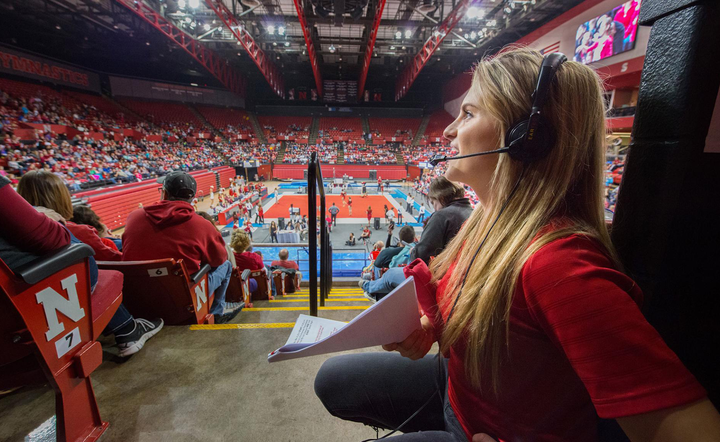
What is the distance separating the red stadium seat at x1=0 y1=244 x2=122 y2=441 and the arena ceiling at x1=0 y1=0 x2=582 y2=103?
12.3 m

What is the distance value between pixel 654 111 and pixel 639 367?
0.63m

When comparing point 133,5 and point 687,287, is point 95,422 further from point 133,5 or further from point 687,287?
point 133,5

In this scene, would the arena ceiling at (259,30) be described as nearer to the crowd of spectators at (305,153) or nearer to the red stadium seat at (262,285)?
the crowd of spectators at (305,153)

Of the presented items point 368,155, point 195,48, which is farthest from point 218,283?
point 368,155

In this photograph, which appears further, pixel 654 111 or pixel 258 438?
pixel 258 438

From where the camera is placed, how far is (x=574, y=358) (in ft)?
1.79

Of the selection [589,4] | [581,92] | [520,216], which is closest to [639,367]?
[520,216]

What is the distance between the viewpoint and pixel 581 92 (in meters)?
0.75

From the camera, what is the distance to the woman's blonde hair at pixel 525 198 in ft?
2.26

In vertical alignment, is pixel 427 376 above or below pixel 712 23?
below

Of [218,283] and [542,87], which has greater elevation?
[542,87]

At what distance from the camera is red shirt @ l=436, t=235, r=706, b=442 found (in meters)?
0.49

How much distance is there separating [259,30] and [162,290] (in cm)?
1966

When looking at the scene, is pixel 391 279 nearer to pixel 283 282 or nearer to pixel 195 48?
pixel 283 282
